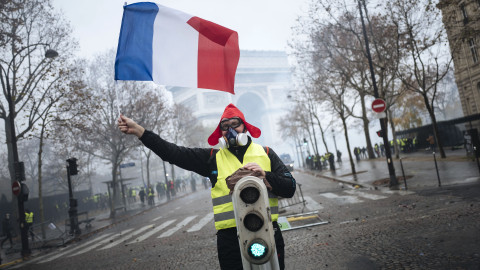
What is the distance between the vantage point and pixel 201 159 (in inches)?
115

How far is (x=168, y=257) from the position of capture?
6.89 metres

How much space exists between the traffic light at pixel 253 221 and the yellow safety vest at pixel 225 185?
0.48 meters

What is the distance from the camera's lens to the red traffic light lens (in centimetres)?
208

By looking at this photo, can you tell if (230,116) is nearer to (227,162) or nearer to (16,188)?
(227,162)

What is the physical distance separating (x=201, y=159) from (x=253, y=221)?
0.98 metres

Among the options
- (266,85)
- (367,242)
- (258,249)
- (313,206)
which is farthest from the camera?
(266,85)

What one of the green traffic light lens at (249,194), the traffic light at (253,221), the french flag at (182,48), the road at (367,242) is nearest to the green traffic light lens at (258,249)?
the traffic light at (253,221)

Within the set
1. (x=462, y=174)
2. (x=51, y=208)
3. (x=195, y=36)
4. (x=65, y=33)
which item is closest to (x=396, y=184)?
(x=462, y=174)

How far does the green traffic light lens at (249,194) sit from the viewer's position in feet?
6.96

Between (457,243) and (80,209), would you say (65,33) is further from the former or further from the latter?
(80,209)

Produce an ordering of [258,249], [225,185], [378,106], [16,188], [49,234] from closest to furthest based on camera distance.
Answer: [258,249]
[225,185]
[16,188]
[378,106]
[49,234]

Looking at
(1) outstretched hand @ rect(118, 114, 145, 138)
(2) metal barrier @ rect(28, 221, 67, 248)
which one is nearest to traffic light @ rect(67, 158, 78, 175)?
(2) metal barrier @ rect(28, 221, 67, 248)

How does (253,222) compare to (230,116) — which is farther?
(230,116)

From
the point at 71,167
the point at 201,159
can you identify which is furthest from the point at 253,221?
the point at 71,167
